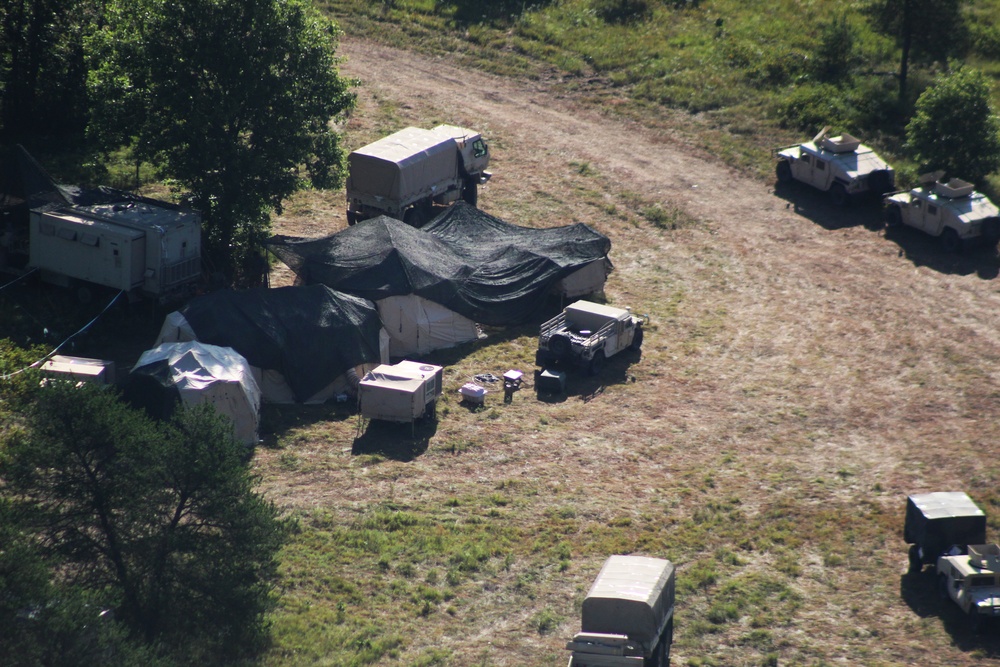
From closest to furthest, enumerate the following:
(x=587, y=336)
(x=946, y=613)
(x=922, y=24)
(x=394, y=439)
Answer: (x=946, y=613) < (x=394, y=439) < (x=587, y=336) < (x=922, y=24)

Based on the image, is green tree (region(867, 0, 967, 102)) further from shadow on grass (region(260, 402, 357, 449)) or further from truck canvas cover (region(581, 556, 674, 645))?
truck canvas cover (region(581, 556, 674, 645))

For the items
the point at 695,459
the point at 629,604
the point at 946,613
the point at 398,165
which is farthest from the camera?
the point at 398,165

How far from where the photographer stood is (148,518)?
2092 cm

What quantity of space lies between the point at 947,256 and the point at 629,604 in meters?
26.5

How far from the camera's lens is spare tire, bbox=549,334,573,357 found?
33250mm

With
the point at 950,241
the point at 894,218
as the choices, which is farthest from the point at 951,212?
the point at 894,218

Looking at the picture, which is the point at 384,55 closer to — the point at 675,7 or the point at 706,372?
the point at 675,7

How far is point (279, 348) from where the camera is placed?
30797mm

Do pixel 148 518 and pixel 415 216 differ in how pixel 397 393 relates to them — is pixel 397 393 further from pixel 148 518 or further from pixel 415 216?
pixel 415 216

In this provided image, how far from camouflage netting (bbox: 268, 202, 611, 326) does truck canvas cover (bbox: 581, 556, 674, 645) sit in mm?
14930

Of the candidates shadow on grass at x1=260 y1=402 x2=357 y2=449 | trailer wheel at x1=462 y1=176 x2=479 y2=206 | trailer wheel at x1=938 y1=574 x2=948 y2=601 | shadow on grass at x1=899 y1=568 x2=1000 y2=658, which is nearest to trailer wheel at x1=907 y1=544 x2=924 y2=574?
shadow on grass at x1=899 y1=568 x2=1000 y2=658

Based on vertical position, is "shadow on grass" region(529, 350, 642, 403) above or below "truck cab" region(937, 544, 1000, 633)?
below

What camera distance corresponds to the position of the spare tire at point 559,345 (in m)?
33.2

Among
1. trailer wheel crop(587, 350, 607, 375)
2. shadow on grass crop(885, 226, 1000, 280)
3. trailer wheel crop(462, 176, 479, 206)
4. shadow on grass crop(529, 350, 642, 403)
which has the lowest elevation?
shadow on grass crop(529, 350, 642, 403)
